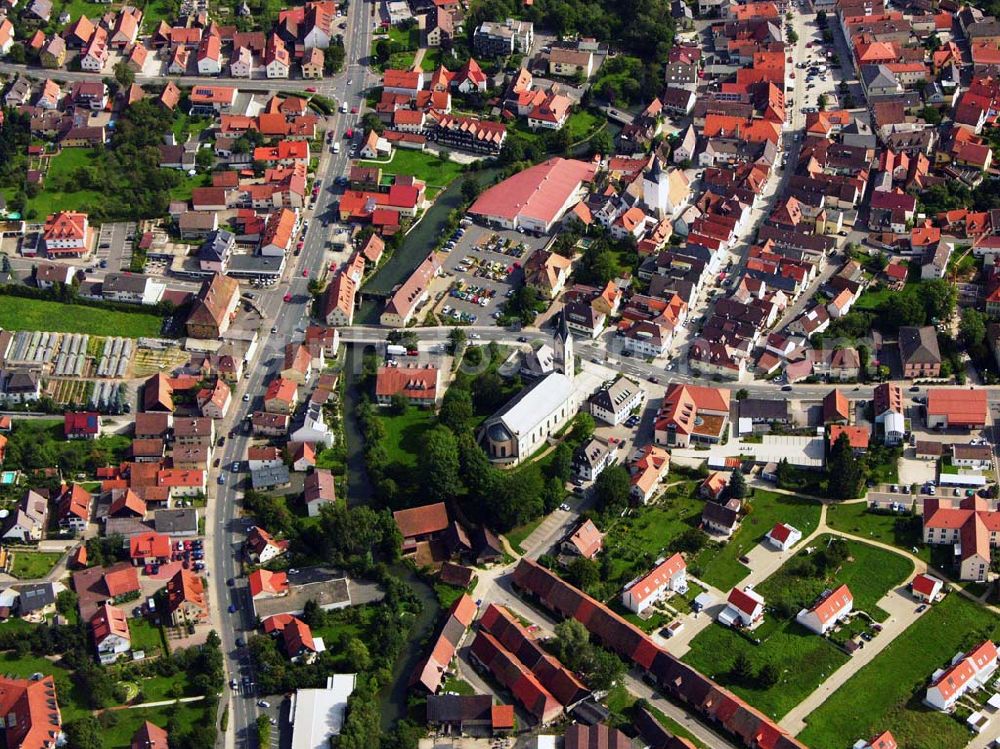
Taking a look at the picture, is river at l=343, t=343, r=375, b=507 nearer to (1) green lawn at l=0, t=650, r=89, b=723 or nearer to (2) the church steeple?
(2) the church steeple

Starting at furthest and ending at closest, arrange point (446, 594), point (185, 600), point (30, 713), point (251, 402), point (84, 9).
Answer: point (84, 9) → point (251, 402) → point (446, 594) → point (185, 600) → point (30, 713)

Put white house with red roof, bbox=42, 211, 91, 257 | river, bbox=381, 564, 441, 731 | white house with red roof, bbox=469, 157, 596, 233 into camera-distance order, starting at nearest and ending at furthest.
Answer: river, bbox=381, 564, 441, 731, white house with red roof, bbox=42, 211, 91, 257, white house with red roof, bbox=469, 157, 596, 233

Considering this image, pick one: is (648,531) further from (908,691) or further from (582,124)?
(582,124)

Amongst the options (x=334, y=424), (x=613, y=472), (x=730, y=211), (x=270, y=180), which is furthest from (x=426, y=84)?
(x=613, y=472)

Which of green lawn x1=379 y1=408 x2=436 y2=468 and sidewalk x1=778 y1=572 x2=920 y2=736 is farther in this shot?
green lawn x1=379 y1=408 x2=436 y2=468

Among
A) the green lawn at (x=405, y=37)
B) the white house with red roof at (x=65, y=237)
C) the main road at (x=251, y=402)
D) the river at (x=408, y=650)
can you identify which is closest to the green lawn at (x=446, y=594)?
the river at (x=408, y=650)

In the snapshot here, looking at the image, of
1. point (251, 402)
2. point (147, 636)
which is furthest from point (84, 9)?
point (147, 636)

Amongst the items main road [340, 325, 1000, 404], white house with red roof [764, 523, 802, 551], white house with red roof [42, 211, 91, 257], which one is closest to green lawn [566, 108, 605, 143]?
main road [340, 325, 1000, 404]

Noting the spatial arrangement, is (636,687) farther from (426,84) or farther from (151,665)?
(426,84)
